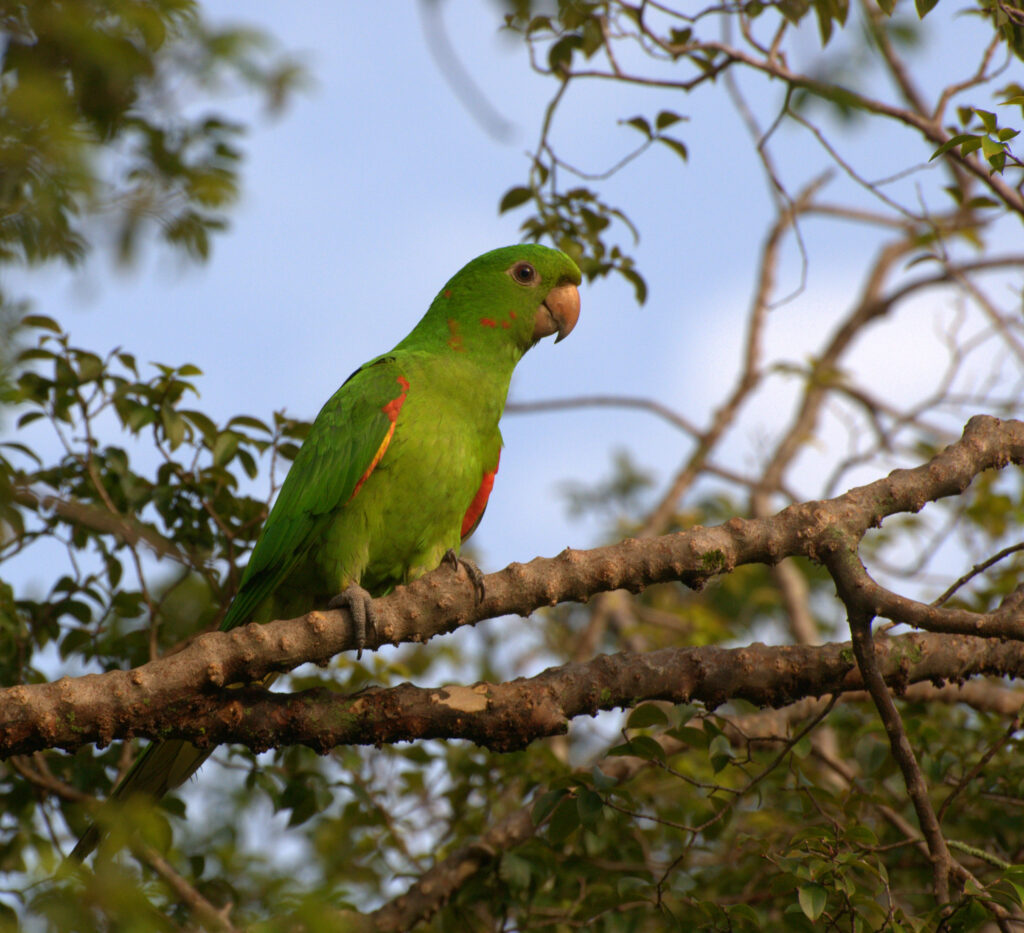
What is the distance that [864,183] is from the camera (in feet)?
12.8

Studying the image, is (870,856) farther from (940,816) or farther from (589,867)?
(589,867)

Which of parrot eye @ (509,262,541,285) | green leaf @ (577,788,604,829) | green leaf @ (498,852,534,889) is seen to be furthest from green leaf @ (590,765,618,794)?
parrot eye @ (509,262,541,285)

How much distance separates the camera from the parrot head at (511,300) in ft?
13.6

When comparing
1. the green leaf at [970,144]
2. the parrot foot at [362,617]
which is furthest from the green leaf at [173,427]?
the green leaf at [970,144]

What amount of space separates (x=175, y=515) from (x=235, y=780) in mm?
2353

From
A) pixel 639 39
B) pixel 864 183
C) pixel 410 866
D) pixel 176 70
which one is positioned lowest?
pixel 410 866

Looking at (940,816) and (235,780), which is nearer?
(940,816)

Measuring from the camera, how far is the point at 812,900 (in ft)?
7.57

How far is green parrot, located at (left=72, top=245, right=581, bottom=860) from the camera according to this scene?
11.5 ft

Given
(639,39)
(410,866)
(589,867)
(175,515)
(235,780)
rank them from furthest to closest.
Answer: (235,780), (410,866), (639,39), (175,515), (589,867)

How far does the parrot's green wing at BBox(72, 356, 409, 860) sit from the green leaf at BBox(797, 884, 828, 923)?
1.99m

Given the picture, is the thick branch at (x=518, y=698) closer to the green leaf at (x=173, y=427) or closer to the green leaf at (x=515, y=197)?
the green leaf at (x=173, y=427)

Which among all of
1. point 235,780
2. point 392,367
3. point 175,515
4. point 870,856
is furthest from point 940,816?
point 235,780

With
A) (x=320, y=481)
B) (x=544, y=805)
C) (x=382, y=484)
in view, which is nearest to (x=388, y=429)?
(x=382, y=484)
